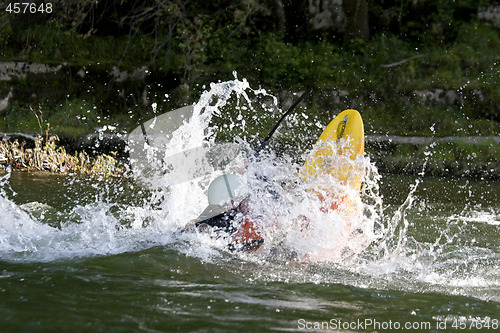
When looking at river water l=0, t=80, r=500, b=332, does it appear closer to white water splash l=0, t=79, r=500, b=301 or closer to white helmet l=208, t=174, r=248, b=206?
white water splash l=0, t=79, r=500, b=301

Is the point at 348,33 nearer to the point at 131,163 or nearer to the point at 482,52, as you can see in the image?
the point at 482,52

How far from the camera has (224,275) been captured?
4.15 meters

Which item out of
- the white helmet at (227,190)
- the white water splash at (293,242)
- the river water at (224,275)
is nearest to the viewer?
the river water at (224,275)

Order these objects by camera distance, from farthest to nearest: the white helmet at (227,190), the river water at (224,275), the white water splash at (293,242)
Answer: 1. the white helmet at (227,190)
2. the white water splash at (293,242)
3. the river water at (224,275)

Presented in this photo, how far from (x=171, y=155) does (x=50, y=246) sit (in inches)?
66.1

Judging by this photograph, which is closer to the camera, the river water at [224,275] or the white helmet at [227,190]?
the river water at [224,275]

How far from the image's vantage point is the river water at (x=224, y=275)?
3.31 meters

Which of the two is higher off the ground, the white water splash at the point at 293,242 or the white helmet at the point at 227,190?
the white helmet at the point at 227,190

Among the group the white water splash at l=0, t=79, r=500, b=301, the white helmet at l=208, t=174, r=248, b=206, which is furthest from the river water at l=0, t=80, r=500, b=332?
the white helmet at l=208, t=174, r=248, b=206

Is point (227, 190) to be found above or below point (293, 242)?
above

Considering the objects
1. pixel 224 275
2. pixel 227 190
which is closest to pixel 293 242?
pixel 227 190

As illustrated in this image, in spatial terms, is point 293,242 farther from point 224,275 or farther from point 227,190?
point 224,275

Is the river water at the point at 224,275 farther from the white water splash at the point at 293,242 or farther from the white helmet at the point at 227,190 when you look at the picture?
the white helmet at the point at 227,190

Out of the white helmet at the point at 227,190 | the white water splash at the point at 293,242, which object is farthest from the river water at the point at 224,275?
the white helmet at the point at 227,190
